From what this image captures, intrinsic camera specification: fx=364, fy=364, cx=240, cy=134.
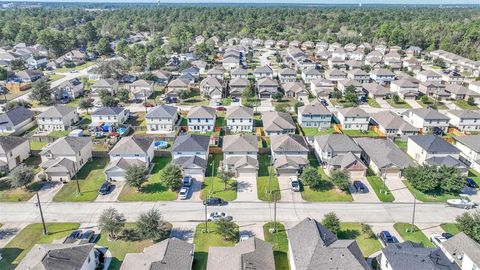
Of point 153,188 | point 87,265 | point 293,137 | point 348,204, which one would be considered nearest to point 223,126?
point 293,137

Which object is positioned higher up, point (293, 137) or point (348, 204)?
point (293, 137)

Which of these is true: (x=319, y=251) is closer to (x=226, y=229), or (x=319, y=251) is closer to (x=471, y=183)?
(x=226, y=229)

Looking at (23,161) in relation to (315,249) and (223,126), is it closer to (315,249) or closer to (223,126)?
(223,126)

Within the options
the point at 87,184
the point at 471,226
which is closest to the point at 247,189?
the point at 87,184

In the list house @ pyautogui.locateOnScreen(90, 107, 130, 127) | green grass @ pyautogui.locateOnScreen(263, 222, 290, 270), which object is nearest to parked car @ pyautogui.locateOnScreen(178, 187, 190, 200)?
green grass @ pyautogui.locateOnScreen(263, 222, 290, 270)

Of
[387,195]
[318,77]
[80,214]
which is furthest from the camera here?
[318,77]

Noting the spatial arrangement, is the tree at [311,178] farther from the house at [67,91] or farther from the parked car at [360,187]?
the house at [67,91]

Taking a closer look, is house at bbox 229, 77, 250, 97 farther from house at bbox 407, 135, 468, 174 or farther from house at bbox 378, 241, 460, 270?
house at bbox 378, 241, 460, 270
